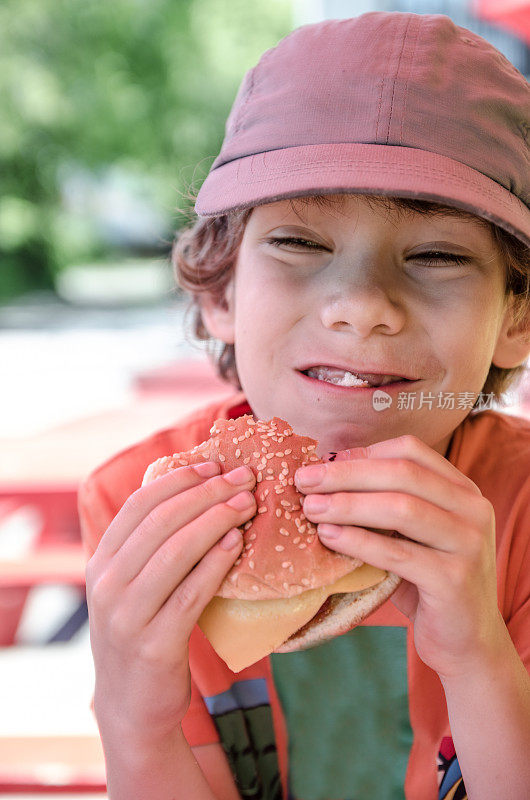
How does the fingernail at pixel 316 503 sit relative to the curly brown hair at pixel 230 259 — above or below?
below

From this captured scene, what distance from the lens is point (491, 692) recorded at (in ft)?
3.88

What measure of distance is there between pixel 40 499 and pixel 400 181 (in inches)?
98.3

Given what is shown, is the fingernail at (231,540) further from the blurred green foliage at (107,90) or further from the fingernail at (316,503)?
the blurred green foliage at (107,90)

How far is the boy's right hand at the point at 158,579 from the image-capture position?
1.09 meters

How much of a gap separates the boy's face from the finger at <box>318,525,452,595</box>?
1.18ft

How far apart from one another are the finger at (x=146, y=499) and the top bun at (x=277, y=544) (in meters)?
0.08

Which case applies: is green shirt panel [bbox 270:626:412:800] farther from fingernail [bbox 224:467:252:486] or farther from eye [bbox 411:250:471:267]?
eye [bbox 411:250:471:267]

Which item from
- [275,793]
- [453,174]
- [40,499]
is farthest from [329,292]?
[40,499]

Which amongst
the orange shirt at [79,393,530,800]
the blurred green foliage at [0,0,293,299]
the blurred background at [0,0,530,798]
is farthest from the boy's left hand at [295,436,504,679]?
the blurred green foliage at [0,0,293,299]

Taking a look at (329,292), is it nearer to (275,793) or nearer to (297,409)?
(297,409)

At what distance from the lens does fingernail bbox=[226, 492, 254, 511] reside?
3.66ft

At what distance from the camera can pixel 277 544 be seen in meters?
1.11

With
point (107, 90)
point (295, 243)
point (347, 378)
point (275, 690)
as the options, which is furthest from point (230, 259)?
point (107, 90)

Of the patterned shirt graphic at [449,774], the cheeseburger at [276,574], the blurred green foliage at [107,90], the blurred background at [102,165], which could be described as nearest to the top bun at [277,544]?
the cheeseburger at [276,574]
